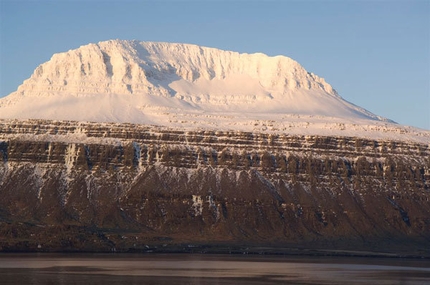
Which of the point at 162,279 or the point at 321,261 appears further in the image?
the point at 321,261

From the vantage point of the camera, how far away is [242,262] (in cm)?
17625

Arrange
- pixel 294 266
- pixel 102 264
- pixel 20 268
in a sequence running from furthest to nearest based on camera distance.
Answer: pixel 294 266, pixel 102 264, pixel 20 268

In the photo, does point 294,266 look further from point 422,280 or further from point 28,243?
point 28,243

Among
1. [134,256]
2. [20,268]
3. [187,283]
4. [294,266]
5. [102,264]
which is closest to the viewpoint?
[187,283]

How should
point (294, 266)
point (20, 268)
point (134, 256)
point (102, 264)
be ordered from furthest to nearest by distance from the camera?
point (134, 256)
point (294, 266)
point (102, 264)
point (20, 268)

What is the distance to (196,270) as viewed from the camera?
150750 mm

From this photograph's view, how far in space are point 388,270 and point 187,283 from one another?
50.1 m

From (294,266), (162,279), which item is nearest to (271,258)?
(294,266)

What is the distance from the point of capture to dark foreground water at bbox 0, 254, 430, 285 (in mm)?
131000

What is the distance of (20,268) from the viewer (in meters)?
142

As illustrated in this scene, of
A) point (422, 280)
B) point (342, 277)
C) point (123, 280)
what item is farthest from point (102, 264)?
point (422, 280)

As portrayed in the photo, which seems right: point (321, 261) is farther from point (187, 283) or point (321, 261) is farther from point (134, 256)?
point (187, 283)

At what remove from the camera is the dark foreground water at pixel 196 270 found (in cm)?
13100

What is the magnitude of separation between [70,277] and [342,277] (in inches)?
1610
